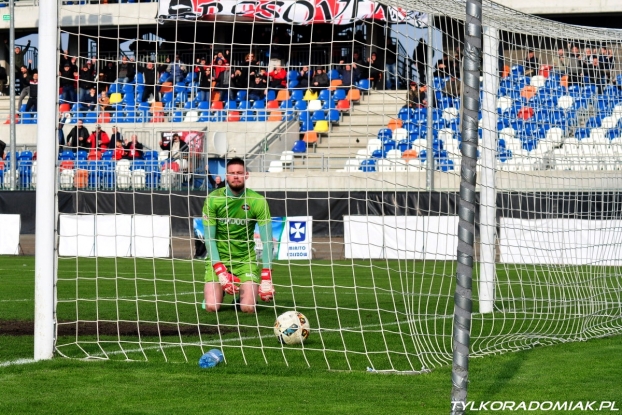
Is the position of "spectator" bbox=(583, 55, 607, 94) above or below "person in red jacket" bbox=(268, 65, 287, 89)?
below

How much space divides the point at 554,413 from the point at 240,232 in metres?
6.23

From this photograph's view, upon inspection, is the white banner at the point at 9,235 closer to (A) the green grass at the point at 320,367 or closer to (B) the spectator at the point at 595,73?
(A) the green grass at the point at 320,367

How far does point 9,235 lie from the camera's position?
25.0 metres

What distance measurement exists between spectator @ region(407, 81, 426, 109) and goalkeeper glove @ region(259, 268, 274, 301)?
248 cm

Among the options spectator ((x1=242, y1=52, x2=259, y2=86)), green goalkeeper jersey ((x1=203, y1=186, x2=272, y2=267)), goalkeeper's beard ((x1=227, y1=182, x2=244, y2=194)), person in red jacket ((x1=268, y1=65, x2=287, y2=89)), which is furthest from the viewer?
person in red jacket ((x1=268, y1=65, x2=287, y2=89))

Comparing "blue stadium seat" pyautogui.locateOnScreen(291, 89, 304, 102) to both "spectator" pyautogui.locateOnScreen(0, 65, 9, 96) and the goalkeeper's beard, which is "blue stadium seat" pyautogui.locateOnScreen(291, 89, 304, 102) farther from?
"spectator" pyautogui.locateOnScreen(0, 65, 9, 96)

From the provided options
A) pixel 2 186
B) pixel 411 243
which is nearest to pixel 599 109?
pixel 411 243

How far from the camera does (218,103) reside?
77.4ft

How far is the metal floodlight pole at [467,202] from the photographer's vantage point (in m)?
5.18

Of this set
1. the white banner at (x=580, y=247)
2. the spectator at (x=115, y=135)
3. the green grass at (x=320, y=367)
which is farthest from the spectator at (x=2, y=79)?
the white banner at (x=580, y=247)

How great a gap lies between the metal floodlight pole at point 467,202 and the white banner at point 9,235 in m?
21.2

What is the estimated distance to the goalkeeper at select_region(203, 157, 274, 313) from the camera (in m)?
Answer: 10.9

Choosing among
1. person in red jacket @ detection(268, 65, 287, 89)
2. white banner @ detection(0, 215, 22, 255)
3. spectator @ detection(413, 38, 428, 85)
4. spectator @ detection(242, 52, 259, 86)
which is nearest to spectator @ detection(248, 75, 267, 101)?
spectator @ detection(242, 52, 259, 86)

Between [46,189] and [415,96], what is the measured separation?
11.5ft
